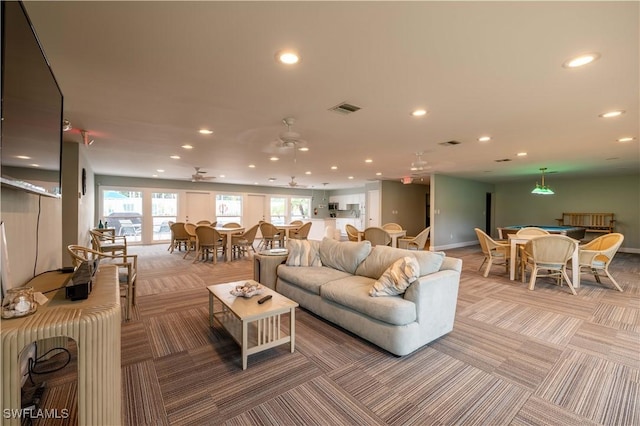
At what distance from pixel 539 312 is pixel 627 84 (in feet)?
8.26

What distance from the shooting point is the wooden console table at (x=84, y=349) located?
3.86 ft

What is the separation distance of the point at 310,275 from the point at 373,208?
25.2 feet

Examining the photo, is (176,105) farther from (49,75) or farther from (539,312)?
(539,312)

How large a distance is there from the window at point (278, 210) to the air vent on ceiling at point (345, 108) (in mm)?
9838

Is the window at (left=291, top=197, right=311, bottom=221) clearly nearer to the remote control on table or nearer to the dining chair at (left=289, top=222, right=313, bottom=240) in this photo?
the dining chair at (left=289, top=222, right=313, bottom=240)

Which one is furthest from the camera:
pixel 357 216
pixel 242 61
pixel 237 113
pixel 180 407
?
pixel 357 216

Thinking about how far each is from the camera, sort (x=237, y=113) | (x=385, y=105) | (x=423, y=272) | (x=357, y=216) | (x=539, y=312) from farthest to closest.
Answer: (x=357, y=216) < (x=539, y=312) < (x=237, y=113) < (x=385, y=105) < (x=423, y=272)

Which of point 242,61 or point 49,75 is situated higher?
point 242,61

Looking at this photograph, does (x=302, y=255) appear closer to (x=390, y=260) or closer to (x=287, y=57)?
(x=390, y=260)

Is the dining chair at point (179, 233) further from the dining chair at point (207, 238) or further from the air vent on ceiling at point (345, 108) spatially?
the air vent on ceiling at point (345, 108)

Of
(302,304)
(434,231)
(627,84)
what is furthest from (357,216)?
(627,84)

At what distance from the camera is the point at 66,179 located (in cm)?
455

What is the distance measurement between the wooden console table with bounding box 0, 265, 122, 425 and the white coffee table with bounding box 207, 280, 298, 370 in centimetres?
92

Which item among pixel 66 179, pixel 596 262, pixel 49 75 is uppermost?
pixel 49 75
